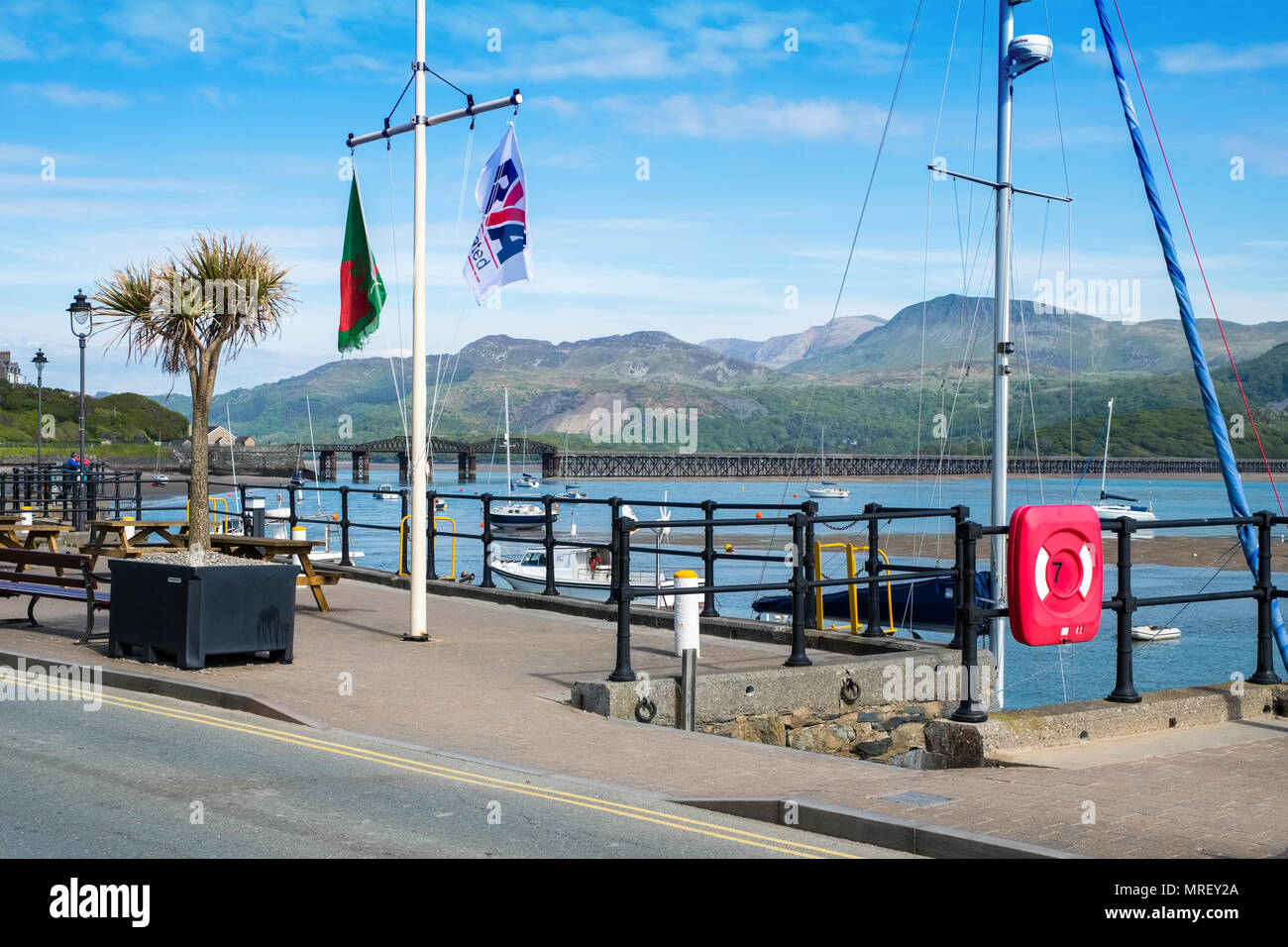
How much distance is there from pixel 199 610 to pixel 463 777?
4.43 m

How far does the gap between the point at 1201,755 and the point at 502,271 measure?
8.20 m

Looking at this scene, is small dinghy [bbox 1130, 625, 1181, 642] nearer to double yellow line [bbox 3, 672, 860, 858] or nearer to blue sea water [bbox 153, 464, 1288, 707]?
blue sea water [bbox 153, 464, 1288, 707]

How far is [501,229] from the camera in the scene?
13.7m

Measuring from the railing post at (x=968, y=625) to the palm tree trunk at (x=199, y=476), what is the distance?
8383 millimetres

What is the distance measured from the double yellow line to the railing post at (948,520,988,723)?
9.29 feet

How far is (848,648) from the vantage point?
12.4 m

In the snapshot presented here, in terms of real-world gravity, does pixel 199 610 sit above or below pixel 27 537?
below

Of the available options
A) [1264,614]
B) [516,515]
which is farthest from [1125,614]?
[516,515]

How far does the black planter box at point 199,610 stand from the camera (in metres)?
11.5

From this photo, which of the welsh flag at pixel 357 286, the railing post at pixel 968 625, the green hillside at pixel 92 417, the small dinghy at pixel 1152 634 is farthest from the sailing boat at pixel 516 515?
the green hillside at pixel 92 417

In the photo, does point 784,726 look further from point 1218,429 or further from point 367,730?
point 1218,429

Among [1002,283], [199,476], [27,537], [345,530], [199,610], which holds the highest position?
[1002,283]

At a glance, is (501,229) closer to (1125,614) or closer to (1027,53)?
(1125,614)
